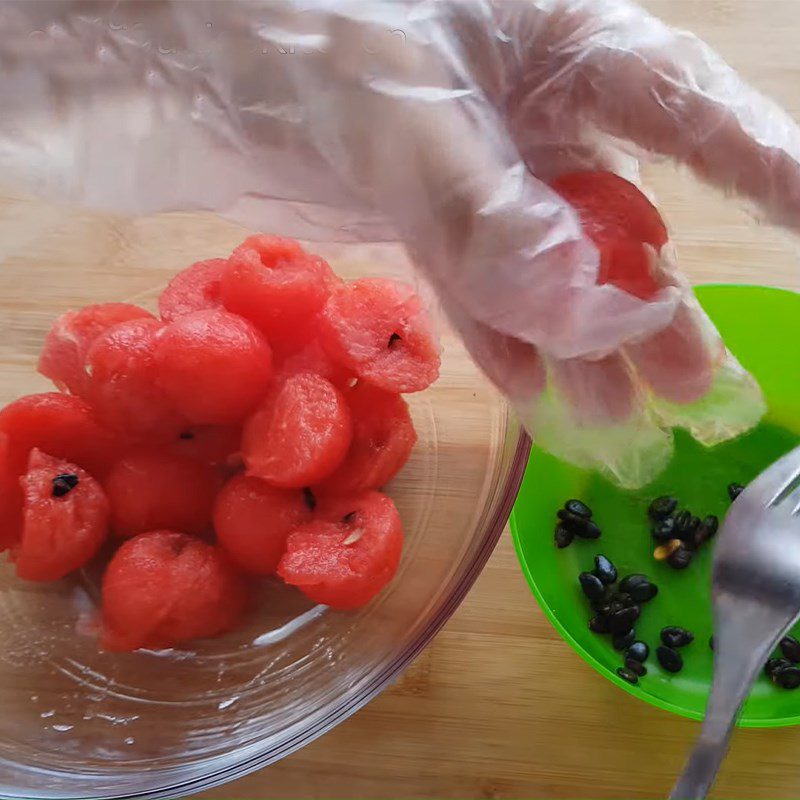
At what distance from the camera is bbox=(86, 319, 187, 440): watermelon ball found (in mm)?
779

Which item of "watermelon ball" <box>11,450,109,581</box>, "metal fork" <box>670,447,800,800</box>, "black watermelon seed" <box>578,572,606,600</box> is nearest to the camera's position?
"metal fork" <box>670,447,800,800</box>

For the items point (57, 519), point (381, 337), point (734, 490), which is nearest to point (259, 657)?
point (57, 519)

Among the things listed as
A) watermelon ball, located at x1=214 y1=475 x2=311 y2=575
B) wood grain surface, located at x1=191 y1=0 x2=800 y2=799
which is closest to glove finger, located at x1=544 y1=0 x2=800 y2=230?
wood grain surface, located at x1=191 y1=0 x2=800 y2=799

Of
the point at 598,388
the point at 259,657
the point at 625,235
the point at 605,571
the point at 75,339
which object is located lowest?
the point at 259,657

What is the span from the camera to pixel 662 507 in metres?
0.94

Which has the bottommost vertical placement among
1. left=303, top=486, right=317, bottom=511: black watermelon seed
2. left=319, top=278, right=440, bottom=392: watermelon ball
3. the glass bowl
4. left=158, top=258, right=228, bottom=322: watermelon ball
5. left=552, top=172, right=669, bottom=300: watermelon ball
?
the glass bowl

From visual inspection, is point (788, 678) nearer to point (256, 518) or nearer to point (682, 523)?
point (682, 523)

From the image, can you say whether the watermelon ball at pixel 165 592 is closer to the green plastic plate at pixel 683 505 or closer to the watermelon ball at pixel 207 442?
the watermelon ball at pixel 207 442

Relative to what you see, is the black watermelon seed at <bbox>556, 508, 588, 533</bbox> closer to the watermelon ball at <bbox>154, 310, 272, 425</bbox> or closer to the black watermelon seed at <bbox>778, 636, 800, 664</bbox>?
the black watermelon seed at <bbox>778, 636, 800, 664</bbox>

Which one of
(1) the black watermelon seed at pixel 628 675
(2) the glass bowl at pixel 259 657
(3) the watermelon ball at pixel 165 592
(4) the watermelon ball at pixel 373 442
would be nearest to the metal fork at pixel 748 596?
(1) the black watermelon seed at pixel 628 675

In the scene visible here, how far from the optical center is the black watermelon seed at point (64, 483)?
0.79 m

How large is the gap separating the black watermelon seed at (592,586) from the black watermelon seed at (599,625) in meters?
0.02

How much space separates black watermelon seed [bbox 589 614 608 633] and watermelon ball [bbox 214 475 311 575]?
1.09 ft

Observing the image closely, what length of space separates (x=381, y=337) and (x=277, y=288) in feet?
0.37
